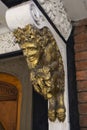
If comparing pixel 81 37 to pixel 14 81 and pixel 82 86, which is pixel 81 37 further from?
pixel 14 81

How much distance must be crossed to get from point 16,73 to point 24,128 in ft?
1.41

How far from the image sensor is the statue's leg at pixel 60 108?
1304 mm

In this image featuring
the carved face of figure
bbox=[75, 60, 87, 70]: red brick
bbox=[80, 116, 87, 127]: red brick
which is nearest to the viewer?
the carved face of figure

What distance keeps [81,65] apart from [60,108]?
377 mm

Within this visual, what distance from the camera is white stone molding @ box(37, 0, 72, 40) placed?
1.31 meters

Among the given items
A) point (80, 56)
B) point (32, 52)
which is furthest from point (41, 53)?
point (80, 56)

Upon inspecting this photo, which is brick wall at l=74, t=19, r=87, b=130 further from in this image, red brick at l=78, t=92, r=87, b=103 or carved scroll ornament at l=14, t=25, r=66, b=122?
carved scroll ornament at l=14, t=25, r=66, b=122

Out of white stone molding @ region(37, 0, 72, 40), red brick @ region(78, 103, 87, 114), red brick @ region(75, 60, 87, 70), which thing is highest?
white stone molding @ region(37, 0, 72, 40)

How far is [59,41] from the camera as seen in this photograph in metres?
1.46

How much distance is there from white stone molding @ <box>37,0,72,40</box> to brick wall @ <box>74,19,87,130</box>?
8 centimetres

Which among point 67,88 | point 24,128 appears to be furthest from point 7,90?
point 67,88

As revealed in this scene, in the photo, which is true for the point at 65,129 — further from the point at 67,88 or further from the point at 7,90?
the point at 7,90

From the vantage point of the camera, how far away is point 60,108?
131 cm

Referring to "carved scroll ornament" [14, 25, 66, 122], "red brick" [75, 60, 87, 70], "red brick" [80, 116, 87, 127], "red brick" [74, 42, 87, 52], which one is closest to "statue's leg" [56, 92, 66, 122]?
"carved scroll ornament" [14, 25, 66, 122]
